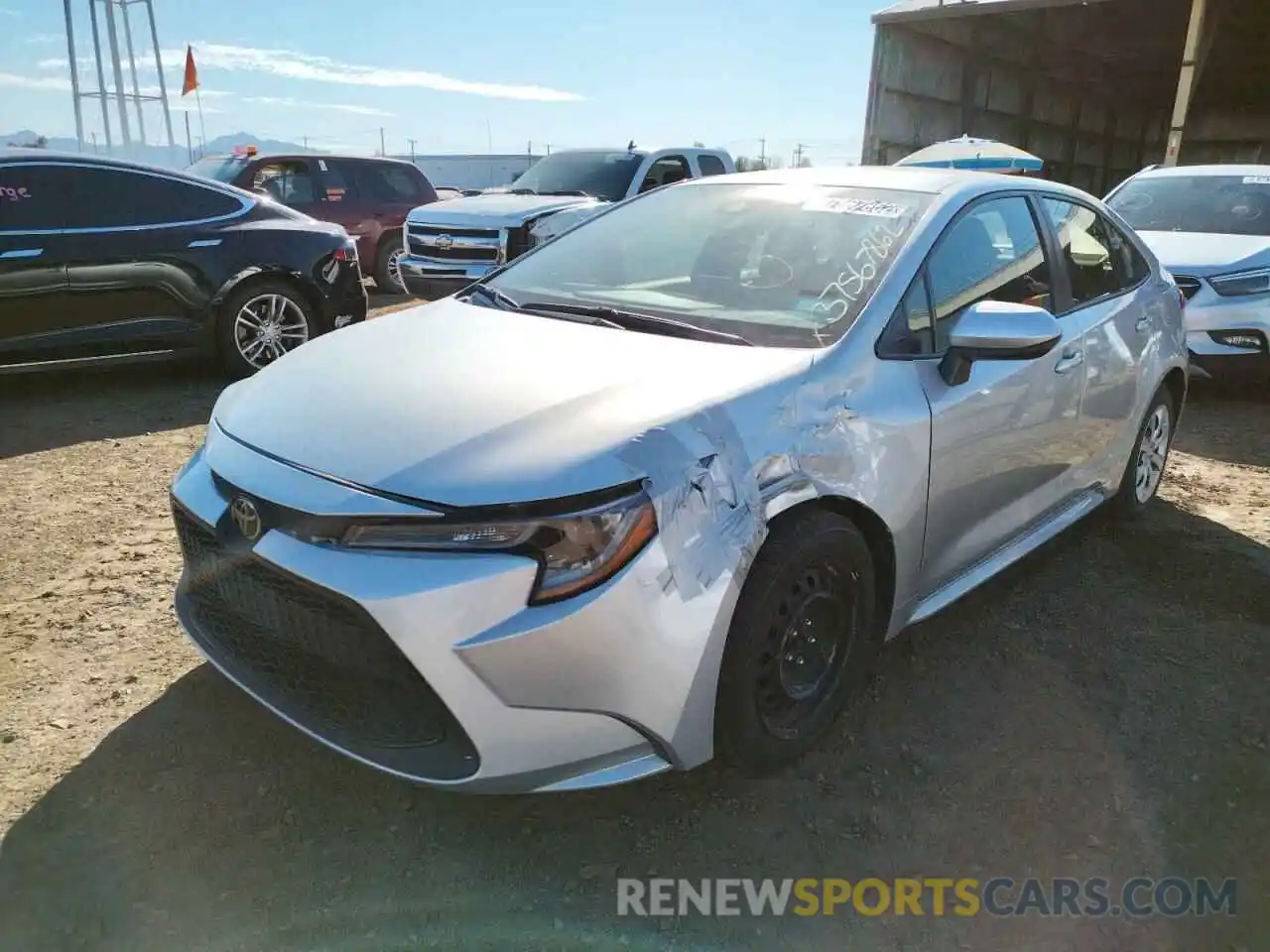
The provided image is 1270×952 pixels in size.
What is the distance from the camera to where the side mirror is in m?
2.63

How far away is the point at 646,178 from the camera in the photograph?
33.0ft

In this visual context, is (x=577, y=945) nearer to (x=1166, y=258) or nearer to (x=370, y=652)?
(x=370, y=652)

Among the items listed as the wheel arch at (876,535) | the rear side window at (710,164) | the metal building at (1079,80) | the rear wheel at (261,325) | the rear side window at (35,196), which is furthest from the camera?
the metal building at (1079,80)

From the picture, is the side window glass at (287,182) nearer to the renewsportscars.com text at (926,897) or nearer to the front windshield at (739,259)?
the front windshield at (739,259)

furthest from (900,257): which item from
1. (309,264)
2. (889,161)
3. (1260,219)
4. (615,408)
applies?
(889,161)

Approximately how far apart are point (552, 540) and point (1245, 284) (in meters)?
6.49

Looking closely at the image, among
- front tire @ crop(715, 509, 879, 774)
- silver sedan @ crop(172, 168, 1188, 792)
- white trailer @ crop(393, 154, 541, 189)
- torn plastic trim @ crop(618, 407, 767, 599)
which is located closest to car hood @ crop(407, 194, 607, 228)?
silver sedan @ crop(172, 168, 1188, 792)

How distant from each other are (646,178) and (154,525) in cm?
723

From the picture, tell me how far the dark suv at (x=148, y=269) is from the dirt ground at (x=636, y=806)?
2.42m

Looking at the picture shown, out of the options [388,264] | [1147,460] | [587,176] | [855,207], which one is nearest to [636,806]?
[855,207]

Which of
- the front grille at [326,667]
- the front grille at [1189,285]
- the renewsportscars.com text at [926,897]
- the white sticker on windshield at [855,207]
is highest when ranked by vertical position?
the white sticker on windshield at [855,207]

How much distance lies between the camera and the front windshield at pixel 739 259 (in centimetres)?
273

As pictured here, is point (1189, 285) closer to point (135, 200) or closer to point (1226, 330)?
point (1226, 330)

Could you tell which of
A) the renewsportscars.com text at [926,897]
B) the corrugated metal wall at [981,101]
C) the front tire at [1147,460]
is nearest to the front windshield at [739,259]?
the renewsportscars.com text at [926,897]
